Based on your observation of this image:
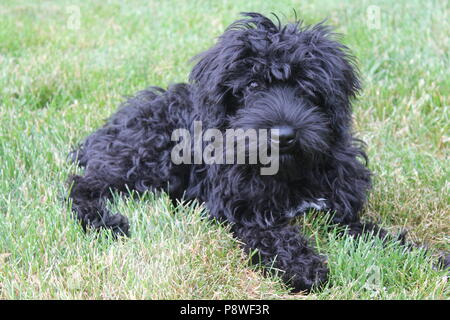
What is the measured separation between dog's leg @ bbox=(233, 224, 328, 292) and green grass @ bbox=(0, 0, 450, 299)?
0.07 metres

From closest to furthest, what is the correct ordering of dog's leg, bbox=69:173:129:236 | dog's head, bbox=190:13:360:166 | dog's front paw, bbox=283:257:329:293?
dog's front paw, bbox=283:257:329:293, dog's head, bbox=190:13:360:166, dog's leg, bbox=69:173:129:236

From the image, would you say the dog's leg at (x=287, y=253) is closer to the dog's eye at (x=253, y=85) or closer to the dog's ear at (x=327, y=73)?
the dog's ear at (x=327, y=73)

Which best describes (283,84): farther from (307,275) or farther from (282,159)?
(307,275)

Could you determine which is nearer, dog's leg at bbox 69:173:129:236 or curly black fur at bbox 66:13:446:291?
curly black fur at bbox 66:13:446:291

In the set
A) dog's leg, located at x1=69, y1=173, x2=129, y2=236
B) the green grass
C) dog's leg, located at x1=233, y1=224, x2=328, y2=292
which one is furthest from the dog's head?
dog's leg, located at x1=69, y1=173, x2=129, y2=236

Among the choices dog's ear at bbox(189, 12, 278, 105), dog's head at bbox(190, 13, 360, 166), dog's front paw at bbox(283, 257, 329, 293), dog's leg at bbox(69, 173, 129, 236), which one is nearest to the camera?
dog's front paw at bbox(283, 257, 329, 293)

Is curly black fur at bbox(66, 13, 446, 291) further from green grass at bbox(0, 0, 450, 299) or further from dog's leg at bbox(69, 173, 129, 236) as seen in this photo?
green grass at bbox(0, 0, 450, 299)

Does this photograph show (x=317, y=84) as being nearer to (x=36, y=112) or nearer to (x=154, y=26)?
(x=36, y=112)

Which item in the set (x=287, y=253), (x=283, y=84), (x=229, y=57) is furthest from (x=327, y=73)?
(x=287, y=253)

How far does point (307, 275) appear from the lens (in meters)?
3.28

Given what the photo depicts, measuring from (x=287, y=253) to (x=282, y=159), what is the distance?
55 centimetres

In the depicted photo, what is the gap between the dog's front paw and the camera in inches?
128

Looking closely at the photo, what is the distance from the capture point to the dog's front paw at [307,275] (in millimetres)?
3258

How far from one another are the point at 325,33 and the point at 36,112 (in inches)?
116
